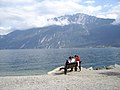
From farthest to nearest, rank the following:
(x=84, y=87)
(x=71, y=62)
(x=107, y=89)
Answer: (x=71, y=62)
(x=84, y=87)
(x=107, y=89)

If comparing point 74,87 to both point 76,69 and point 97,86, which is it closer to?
point 97,86

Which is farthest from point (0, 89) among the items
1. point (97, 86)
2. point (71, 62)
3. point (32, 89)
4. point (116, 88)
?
point (71, 62)

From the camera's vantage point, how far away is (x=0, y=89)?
61.1 feet

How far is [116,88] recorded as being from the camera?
1680cm

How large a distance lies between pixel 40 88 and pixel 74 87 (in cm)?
278

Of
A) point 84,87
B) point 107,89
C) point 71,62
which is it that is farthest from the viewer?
point 71,62

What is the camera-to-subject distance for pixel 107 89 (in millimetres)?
16516

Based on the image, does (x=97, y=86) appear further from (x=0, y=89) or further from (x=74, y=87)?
(x=0, y=89)

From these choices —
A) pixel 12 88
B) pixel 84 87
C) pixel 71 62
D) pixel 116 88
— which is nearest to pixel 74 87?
pixel 84 87

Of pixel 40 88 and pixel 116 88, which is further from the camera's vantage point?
pixel 40 88

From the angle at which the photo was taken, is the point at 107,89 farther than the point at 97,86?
No

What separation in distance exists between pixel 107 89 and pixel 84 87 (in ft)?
6.65

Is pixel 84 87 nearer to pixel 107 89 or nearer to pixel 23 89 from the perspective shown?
pixel 107 89

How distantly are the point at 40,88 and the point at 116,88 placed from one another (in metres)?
6.04
